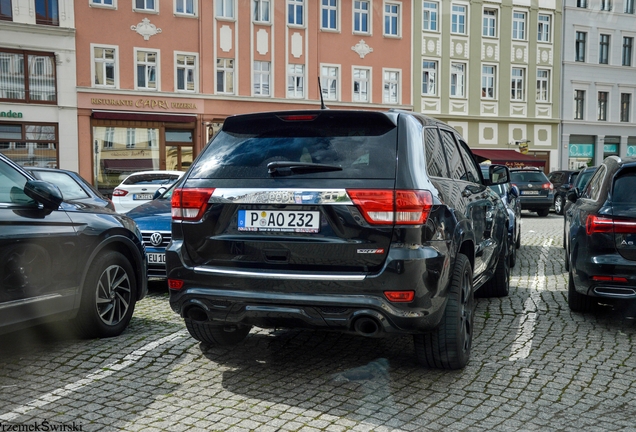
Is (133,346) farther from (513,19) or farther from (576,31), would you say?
(576,31)

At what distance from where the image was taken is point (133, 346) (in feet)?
17.9

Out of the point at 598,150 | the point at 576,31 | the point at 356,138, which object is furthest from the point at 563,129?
the point at 356,138

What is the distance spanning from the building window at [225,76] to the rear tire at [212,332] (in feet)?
89.7

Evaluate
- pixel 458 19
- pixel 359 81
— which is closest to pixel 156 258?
pixel 359 81

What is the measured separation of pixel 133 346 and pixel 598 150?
3976 centimetres

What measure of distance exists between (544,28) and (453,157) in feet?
122

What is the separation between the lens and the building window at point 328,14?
33.6 m

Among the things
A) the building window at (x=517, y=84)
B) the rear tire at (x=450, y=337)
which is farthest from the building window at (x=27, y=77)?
the rear tire at (x=450, y=337)

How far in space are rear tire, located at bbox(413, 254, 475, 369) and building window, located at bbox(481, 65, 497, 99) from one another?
34.6 m

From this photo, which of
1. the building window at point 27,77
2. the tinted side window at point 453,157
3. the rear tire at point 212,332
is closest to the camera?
the rear tire at point 212,332

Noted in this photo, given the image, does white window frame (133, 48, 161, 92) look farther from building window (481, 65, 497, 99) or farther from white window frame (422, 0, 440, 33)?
building window (481, 65, 497, 99)

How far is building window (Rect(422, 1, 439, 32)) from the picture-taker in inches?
1421

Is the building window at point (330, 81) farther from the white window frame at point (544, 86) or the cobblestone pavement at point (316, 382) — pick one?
the cobblestone pavement at point (316, 382)

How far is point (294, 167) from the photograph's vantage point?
13.7 ft
